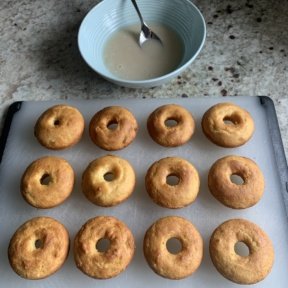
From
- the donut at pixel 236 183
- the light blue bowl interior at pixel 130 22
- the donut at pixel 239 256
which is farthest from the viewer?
the light blue bowl interior at pixel 130 22

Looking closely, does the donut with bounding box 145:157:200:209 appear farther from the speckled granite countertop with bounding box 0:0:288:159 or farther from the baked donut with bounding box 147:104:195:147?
the speckled granite countertop with bounding box 0:0:288:159

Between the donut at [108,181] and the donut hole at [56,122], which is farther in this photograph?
the donut hole at [56,122]

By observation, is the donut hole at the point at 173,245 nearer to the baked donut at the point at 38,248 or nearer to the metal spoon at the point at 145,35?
the baked donut at the point at 38,248

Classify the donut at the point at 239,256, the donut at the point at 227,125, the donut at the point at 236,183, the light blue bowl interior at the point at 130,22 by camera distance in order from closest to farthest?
1. the donut at the point at 239,256
2. the donut at the point at 236,183
3. the donut at the point at 227,125
4. the light blue bowl interior at the point at 130,22

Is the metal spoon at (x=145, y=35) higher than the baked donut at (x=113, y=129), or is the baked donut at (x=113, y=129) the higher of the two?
the metal spoon at (x=145, y=35)

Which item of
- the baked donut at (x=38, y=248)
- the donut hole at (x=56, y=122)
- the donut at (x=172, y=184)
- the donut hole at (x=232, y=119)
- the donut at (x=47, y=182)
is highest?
the donut hole at (x=56, y=122)

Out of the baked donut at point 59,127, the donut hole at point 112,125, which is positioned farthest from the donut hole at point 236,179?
the baked donut at point 59,127

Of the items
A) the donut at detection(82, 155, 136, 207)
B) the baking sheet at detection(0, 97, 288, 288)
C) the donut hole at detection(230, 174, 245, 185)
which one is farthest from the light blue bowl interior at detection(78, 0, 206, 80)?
the donut hole at detection(230, 174, 245, 185)
